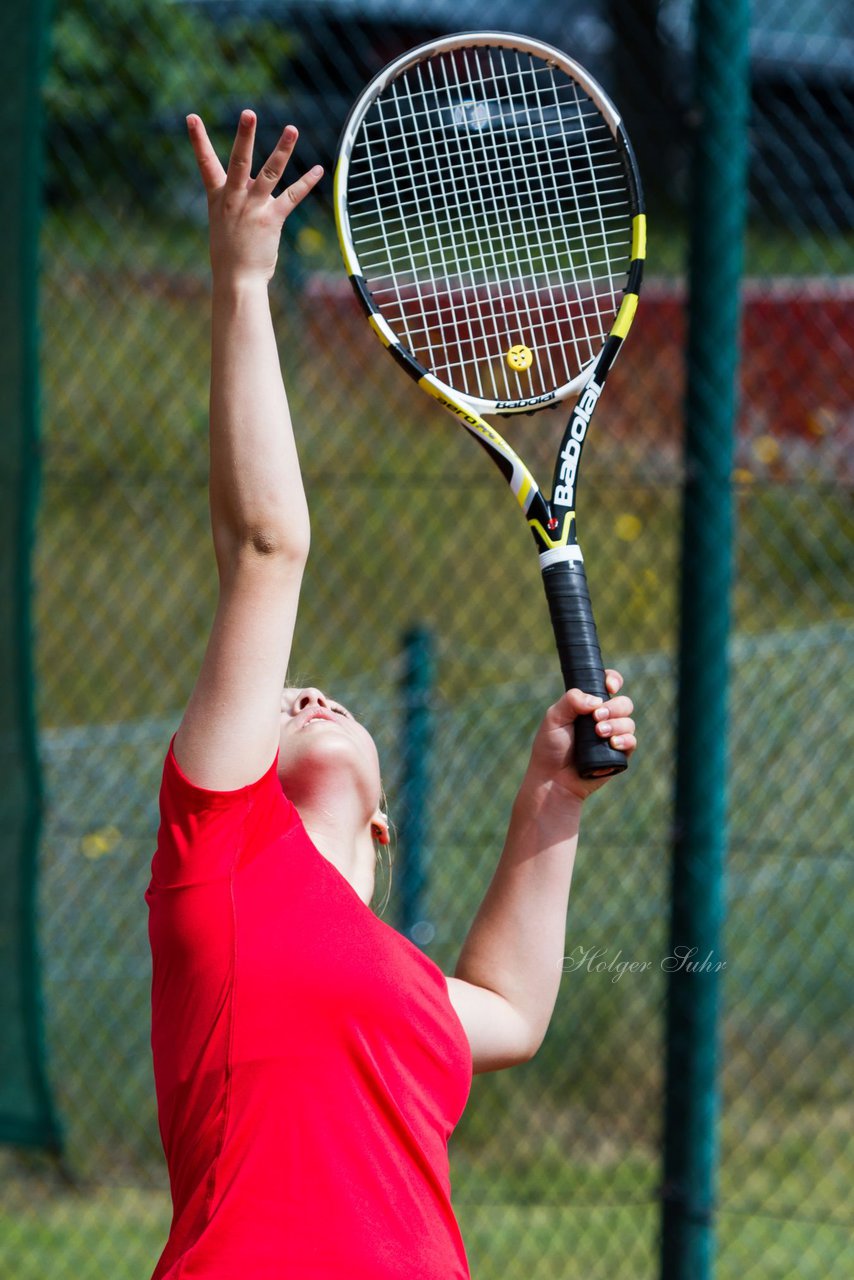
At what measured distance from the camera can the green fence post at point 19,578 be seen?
11.1 ft

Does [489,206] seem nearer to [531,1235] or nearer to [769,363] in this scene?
[769,363]

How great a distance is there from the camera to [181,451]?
23.7ft

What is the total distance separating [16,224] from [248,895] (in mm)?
2343

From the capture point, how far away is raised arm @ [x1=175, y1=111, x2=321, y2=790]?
1433 mm

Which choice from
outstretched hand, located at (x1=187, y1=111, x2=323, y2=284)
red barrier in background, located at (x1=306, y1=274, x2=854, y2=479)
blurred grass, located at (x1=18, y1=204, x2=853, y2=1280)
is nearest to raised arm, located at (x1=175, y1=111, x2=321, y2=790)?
outstretched hand, located at (x1=187, y1=111, x2=323, y2=284)

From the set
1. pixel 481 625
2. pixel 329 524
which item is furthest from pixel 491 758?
pixel 329 524

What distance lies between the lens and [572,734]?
1794 mm

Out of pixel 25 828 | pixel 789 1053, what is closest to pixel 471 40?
pixel 25 828

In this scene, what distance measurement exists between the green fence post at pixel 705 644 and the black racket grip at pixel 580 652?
103 centimetres

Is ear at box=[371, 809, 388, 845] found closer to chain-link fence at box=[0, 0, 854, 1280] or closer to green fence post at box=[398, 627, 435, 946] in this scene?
chain-link fence at box=[0, 0, 854, 1280]

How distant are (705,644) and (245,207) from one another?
5.22 ft

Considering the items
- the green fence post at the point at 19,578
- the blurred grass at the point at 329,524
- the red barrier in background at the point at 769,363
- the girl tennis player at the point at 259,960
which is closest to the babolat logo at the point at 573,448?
the girl tennis player at the point at 259,960

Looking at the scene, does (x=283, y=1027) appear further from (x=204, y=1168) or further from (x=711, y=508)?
(x=711, y=508)

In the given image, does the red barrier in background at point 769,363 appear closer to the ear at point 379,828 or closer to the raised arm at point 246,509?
the ear at point 379,828
